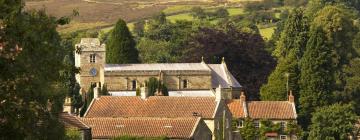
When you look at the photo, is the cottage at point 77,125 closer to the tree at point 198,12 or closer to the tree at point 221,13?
the tree at point 198,12

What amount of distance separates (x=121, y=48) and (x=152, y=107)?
4203cm

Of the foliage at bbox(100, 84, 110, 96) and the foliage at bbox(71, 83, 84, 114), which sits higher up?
the foliage at bbox(100, 84, 110, 96)

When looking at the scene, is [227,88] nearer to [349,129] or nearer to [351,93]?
[351,93]

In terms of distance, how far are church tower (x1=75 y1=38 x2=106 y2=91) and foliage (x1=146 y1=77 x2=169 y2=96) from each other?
706 cm

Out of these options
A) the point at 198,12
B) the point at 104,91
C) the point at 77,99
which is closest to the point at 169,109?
the point at 104,91

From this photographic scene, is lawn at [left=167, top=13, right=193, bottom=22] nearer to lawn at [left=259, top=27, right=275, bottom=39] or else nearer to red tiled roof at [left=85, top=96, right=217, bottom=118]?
lawn at [left=259, top=27, right=275, bottom=39]

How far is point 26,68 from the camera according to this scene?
31.4m

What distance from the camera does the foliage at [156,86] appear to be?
104 m

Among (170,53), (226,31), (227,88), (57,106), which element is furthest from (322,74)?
(57,106)

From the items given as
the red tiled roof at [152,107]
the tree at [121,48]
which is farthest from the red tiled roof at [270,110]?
the tree at [121,48]

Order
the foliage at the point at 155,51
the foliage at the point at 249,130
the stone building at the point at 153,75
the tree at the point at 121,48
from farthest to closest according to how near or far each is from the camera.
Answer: the foliage at the point at 155,51 < the tree at the point at 121,48 < the stone building at the point at 153,75 < the foliage at the point at 249,130

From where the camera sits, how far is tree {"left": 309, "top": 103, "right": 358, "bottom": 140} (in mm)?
93188

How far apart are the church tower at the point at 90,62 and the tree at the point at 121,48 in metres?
5.28

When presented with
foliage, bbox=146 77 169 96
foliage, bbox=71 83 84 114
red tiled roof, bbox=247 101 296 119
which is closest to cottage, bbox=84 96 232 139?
red tiled roof, bbox=247 101 296 119
